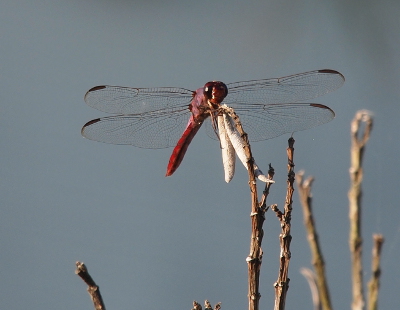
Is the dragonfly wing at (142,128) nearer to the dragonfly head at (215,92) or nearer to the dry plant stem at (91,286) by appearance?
the dragonfly head at (215,92)

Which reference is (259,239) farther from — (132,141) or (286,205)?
(132,141)

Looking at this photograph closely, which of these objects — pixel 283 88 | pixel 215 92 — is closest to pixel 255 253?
pixel 215 92

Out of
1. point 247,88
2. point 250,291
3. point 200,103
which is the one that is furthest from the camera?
point 247,88

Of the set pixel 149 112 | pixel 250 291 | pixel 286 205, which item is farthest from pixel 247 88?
pixel 250 291

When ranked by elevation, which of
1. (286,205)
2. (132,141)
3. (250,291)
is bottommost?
(250,291)

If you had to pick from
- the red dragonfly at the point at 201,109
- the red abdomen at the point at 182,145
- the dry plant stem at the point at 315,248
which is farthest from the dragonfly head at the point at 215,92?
the dry plant stem at the point at 315,248

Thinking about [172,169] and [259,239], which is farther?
[172,169]

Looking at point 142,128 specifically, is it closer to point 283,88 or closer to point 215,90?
point 215,90
